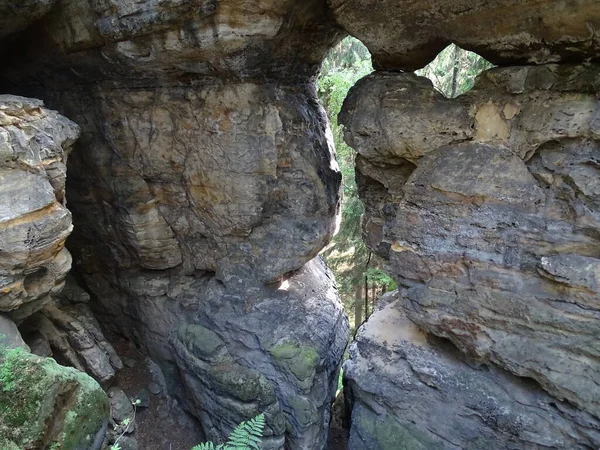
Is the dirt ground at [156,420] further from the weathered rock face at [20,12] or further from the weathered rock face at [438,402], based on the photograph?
the weathered rock face at [20,12]

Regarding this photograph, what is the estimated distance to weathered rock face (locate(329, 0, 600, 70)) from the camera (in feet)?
17.3

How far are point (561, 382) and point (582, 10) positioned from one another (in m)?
4.51

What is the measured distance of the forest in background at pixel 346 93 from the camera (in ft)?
36.4

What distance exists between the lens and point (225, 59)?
293 inches

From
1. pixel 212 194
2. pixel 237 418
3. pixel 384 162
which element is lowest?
pixel 237 418

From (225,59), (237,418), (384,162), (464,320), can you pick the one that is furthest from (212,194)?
(464,320)

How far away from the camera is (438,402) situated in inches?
269

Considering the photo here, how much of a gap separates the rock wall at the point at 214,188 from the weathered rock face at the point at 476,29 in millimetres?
1203

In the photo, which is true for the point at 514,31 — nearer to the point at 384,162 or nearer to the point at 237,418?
the point at 384,162

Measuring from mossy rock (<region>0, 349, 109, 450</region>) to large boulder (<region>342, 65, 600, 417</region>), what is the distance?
4760mm

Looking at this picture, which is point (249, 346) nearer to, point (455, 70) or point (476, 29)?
point (476, 29)

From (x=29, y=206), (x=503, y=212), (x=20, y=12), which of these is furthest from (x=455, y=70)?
(x=29, y=206)

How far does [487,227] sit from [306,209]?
12.2 ft

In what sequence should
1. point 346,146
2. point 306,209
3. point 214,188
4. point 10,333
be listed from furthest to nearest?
point 346,146 < point 306,209 < point 214,188 < point 10,333
